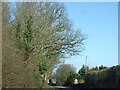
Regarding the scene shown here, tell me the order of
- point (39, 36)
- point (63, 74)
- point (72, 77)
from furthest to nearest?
1. point (63, 74)
2. point (72, 77)
3. point (39, 36)


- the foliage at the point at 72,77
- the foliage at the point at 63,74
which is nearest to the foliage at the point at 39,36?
the foliage at the point at 72,77

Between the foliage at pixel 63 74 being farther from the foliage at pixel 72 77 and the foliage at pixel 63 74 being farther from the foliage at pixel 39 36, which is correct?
the foliage at pixel 39 36

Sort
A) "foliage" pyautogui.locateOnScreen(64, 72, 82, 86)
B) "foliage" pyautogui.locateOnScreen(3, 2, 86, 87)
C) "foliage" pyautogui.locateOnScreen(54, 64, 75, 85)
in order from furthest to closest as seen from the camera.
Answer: "foliage" pyautogui.locateOnScreen(54, 64, 75, 85)
"foliage" pyautogui.locateOnScreen(64, 72, 82, 86)
"foliage" pyautogui.locateOnScreen(3, 2, 86, 87)

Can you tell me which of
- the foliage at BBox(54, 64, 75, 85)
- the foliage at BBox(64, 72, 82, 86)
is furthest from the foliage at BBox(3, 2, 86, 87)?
the foliage at BBox(54, 64, 75, 85)

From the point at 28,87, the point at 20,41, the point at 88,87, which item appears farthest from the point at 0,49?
the point at 88,87

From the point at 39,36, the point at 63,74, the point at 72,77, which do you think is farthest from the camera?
the point at 63,74

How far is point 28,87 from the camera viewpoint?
26.4m

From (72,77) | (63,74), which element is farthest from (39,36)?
(63,74)

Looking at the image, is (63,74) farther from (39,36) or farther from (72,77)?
(39,36)

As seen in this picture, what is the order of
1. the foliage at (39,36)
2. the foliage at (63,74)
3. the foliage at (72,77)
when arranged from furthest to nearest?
the foliage at (63,74), the foliage at (72,77), the foliage at (39,36)

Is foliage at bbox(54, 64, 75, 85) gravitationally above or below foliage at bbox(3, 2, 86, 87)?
below

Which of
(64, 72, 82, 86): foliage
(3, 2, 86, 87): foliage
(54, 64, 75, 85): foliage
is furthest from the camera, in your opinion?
(54, 64, 75, 85): foliage

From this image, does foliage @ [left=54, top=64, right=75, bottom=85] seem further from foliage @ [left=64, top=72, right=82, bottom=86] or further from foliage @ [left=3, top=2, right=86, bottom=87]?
foliage @ [left=3, top=2, right=86, bottom=87]

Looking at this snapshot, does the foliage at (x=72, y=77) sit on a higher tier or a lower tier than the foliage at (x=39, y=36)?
lower
